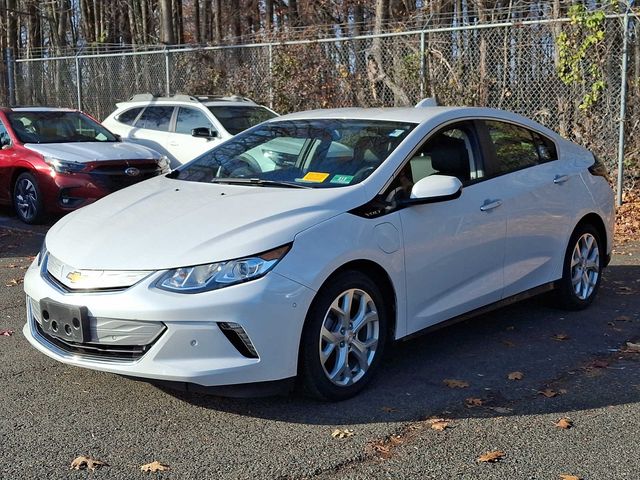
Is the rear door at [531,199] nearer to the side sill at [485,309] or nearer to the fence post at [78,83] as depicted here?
the side sill at [485,309]

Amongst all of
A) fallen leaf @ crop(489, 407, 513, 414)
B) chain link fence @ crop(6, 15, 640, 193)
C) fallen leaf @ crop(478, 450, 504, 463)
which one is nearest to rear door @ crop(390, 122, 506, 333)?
fallen leaf @ crop(489, 407, 513, 414)

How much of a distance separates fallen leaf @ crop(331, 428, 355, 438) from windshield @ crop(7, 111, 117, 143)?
8.10 m

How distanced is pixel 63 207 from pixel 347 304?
6532 mm

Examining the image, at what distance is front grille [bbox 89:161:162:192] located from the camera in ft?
32.7

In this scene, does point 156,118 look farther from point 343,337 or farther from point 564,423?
point 564,423

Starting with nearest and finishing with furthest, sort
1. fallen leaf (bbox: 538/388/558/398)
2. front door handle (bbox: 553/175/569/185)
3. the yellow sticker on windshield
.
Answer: fallen leaf (bbox: 538/388/558/398)
the yellow sticker on windshield
front door handle (bbox: 553/175/569/185)

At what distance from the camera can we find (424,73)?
1207 centimetres

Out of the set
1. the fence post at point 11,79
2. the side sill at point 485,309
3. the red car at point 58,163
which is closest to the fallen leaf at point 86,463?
the side sill at point 485,309

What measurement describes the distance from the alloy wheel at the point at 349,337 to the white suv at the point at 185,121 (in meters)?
7.88

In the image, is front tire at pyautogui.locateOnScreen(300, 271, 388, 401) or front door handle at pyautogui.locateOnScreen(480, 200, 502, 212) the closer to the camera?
front tire at pyautogui.locateOnScreen(300, 271, 388, 401)

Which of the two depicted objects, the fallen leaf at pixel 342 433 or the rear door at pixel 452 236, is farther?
the rear door at pixel 452 236

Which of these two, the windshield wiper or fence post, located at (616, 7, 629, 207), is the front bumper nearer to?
the windshield wiper

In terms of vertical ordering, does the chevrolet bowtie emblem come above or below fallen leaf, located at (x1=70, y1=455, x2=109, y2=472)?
above

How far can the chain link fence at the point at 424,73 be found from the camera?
35.4 feet
